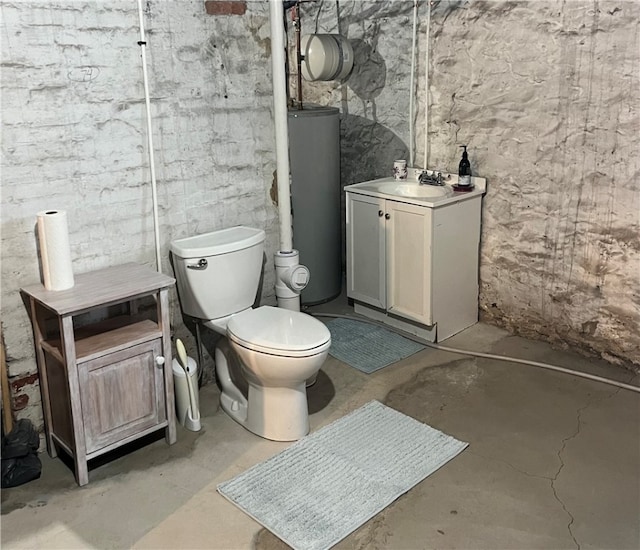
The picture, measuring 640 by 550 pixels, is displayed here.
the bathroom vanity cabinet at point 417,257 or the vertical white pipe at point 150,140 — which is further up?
the vertical white pipe at point 150,140

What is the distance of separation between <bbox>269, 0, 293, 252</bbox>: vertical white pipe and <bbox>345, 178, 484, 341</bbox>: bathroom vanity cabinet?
0.67 meters

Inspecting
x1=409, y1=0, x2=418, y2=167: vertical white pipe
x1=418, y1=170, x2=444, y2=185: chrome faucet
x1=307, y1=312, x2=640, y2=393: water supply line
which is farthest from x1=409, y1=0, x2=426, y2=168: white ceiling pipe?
x1=307, y1=312, x2=640, y2=393: water supply line

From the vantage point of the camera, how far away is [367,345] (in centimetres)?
344

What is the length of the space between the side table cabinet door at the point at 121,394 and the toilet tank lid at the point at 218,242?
0.38m

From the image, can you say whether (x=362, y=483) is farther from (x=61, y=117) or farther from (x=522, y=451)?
(x=61, y=117)

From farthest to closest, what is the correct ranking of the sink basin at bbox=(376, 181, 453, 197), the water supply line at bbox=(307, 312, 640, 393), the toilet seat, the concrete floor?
the sink basin at bbox=(376, 181, 453, 197)
the water supply line at bbox=(307, 312, 640, 393)
the toilet seat
the concrete floor

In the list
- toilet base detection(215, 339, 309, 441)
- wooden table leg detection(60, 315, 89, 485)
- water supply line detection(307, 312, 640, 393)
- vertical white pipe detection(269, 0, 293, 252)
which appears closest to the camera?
wooden table leg detection(60, 315, 89, 485)

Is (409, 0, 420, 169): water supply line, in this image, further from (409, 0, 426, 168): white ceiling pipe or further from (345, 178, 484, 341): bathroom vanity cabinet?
(345, 178, 484, 341): bathroom vanity cabinet

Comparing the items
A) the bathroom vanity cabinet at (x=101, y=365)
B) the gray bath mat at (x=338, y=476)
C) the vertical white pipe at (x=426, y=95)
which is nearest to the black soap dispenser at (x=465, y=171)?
the vertical white pipe at (x=426, y=95)

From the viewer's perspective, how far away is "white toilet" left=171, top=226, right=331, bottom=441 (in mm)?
2436

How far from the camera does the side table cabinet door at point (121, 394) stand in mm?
2279

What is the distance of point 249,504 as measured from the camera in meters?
2.20

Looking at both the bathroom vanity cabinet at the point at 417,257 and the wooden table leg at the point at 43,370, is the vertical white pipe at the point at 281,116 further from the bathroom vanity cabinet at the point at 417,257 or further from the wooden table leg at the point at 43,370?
the wooden table leg at the point at 43,370

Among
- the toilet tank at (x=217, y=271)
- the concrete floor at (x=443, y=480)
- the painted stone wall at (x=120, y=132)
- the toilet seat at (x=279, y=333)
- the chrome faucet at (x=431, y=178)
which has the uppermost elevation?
the painted stone wall at (x=120, y=132)
